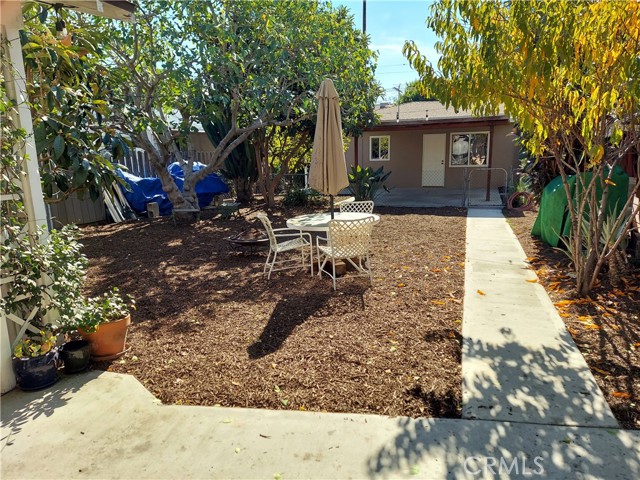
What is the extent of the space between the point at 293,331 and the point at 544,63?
3.21 metres

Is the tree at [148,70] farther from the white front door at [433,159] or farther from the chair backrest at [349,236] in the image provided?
the white front door at [433,159]

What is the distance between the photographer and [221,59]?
8.02 meters

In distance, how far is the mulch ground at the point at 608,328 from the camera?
9.15 feet

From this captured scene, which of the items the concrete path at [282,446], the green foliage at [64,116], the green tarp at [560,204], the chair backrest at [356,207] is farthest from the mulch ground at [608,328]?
the green foliage at [64,116]

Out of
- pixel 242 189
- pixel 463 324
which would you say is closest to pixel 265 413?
pixel 463 324

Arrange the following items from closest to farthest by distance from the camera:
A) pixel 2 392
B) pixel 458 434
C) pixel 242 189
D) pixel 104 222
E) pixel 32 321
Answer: pixel 458 434 < pixel 2 392 < pixel 32 321 < pixel 104 222 < pixel 242 189

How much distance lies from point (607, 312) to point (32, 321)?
210 inches

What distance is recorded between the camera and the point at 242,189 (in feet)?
45.3

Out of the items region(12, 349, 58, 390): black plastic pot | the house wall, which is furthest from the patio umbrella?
the house wall

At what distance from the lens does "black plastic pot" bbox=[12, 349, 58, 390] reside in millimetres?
2977

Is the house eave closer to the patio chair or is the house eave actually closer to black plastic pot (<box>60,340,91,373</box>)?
the patio chair

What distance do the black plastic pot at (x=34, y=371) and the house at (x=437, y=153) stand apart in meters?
14.1

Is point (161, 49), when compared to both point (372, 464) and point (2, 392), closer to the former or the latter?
point (2, 392)

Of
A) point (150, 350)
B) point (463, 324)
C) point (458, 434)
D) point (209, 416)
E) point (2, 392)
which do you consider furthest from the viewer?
point (463, 324)
